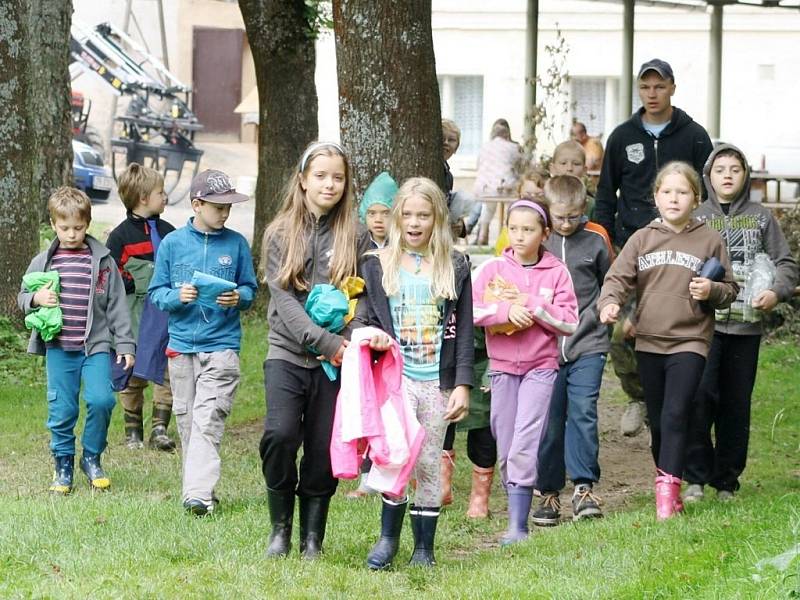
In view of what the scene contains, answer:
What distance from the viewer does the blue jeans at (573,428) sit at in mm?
7848

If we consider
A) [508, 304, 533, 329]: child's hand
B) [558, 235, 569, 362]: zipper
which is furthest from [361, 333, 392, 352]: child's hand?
[558, 235, 569, 362]: zipper

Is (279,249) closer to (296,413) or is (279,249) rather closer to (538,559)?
(296,413)

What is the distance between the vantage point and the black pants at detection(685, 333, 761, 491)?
787 centimetres

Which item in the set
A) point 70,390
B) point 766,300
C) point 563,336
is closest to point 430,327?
point 563,336

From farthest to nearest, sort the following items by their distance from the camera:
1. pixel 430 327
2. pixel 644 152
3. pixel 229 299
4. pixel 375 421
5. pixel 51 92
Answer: pixel 51 92, pixel 644 152, pixel 229 299, pixel 430 327, pixel 375 421

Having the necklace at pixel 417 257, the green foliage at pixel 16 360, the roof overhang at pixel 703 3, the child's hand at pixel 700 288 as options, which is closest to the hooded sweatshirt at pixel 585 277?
the child's hand at pixel 700 288

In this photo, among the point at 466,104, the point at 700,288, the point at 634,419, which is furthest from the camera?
the point at 466,104

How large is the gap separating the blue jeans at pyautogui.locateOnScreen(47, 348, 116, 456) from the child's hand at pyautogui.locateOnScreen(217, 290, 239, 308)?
1067 millimetres

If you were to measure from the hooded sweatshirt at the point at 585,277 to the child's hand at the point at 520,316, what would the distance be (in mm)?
728

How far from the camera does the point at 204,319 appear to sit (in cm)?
773

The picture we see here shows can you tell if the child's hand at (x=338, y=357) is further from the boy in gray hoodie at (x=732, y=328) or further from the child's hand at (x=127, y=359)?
the boy in gray hoodie at (x=732, y=328)

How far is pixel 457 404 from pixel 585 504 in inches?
68.5

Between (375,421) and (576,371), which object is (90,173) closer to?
(576,371)

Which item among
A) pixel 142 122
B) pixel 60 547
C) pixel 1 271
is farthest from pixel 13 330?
pixel 142 122
